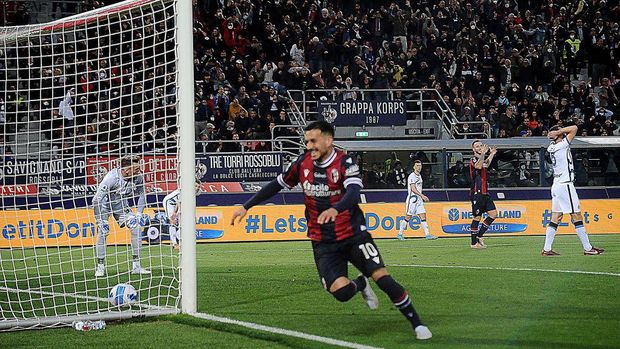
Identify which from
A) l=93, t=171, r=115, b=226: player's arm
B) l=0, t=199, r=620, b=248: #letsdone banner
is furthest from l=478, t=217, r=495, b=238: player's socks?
l=93, t=171, r=115, b=226: player's arm

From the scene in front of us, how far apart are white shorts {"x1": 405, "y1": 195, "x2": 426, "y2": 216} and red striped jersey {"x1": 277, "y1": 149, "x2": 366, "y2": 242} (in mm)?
15524

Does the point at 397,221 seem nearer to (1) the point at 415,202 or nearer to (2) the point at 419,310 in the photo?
(1) the point at 415,202

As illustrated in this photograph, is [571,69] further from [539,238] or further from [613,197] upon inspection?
[539,238]

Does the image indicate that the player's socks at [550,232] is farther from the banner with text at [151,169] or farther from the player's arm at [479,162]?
the banner with text at [151,169]

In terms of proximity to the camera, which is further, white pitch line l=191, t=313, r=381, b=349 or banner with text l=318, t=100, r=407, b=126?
banner with text l=318, t=100, r=407, b=126

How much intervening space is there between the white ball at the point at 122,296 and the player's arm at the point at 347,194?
350cm

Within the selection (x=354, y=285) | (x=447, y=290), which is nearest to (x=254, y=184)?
(x=447, y=290)

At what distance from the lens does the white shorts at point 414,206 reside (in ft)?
81.1

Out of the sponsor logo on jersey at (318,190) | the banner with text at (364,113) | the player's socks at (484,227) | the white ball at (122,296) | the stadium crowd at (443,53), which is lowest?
the player's socks at (484,227)

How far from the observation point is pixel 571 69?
35281 millimetres

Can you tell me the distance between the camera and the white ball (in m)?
11.2

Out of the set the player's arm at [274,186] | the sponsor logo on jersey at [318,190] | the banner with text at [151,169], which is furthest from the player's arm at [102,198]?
the sponsor logo on jersey at [318,190]

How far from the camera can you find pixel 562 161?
1842cm

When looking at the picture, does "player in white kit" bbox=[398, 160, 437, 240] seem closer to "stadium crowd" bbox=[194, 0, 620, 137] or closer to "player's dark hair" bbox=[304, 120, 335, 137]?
"stadium crowd" bbox=[194, 0, 620, 137]
